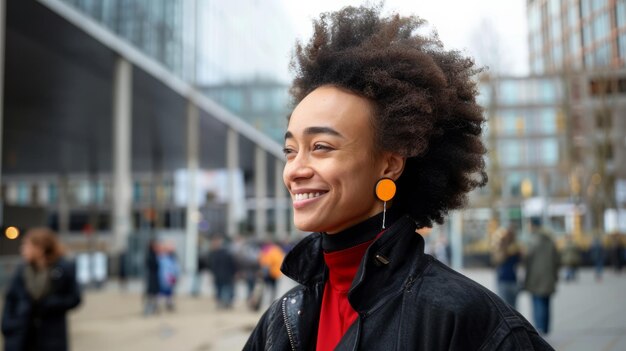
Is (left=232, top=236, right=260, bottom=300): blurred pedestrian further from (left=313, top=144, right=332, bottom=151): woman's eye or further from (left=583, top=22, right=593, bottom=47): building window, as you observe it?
(left=313, top=144, right=332, bottom=151): woman's eye

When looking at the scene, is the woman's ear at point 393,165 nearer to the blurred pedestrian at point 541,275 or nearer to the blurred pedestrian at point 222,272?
the blurred pedestrian at point 541,275

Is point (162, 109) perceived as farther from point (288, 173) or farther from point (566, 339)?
point (288, 173)

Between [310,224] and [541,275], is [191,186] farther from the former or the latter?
[310,224]

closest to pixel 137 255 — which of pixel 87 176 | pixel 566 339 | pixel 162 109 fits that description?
pixel 162 109

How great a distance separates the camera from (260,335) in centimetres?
219

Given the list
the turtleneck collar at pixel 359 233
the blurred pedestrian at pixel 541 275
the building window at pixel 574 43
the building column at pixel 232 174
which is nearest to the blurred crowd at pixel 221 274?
the blurred pedestrian at pixel 541 275

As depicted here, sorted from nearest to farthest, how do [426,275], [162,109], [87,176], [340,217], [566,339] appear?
[426,275] → [340,217] → [566,339] → [162,109] → [87,176]

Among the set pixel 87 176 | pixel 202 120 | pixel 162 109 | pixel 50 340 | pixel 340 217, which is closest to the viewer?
pixel 340 217

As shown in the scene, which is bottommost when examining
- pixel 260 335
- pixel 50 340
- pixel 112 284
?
pixel 112 284

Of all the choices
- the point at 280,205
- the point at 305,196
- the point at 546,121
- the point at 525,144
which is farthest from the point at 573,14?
the point at 525,144

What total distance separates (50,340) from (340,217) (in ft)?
15.9

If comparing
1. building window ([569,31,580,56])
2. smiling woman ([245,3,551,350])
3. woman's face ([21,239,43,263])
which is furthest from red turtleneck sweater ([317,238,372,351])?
building window ([569,31,580,56])

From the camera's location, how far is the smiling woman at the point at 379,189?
1695 millimetres

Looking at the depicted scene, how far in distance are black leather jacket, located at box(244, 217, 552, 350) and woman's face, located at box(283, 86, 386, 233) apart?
0.15 meters
